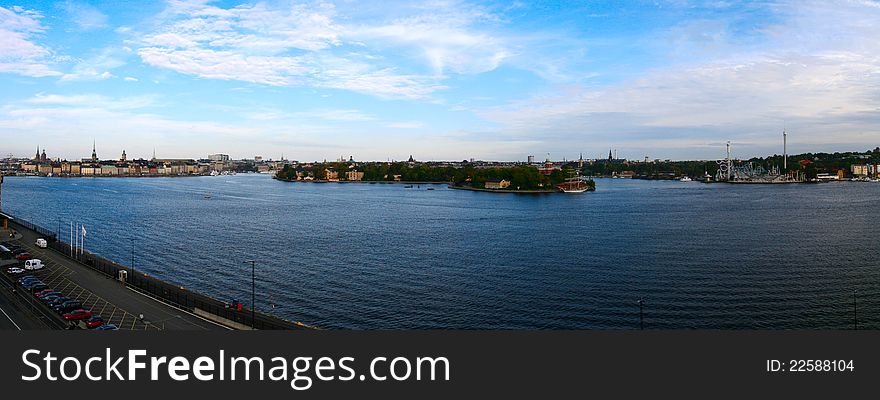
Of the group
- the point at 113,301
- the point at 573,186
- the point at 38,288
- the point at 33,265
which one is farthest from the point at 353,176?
the point at 113,301

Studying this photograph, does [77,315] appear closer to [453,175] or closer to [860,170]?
[453,175]

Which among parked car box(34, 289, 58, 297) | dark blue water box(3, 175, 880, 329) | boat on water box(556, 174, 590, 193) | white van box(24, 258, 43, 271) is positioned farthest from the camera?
boat on water box(556, 174, 590, 193)

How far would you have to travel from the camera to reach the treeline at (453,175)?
66938 millimetres

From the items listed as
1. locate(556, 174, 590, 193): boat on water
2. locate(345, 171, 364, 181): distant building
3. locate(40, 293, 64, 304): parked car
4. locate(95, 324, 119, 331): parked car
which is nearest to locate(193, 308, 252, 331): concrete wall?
locate(95, 324, 119, 331): parked car

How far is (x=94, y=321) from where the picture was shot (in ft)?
35.4

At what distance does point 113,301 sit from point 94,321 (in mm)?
2057

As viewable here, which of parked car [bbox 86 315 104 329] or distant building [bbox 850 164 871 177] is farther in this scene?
distant building [bbox 850 164 871 177]

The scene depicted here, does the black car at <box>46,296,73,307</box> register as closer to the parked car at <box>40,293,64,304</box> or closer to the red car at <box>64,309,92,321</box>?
the parked car at <box>40,293,64,304</box>

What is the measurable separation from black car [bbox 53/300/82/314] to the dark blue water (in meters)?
3.90

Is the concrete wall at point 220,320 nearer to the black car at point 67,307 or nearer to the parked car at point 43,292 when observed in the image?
the black car at point 67,307

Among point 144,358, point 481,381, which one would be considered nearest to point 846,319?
point 481,381

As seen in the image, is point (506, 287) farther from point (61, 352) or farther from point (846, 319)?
point (61, 352)

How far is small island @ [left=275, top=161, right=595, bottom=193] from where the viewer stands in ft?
217

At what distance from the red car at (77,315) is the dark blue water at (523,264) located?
396 centimetres
